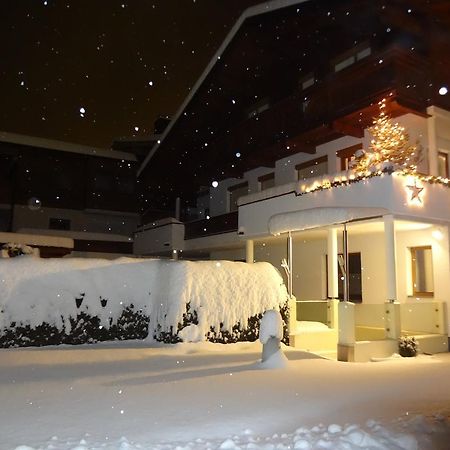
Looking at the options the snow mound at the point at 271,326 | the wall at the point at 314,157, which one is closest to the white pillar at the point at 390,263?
the snow mound at the point at 271,326

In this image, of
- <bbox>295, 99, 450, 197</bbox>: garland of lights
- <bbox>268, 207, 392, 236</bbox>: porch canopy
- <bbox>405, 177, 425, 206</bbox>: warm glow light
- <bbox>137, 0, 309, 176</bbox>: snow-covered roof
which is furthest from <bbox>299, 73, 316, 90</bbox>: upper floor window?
<bbox>268, 207, 392, 236</bbox>: porch canopy

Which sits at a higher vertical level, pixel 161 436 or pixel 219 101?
A: pixel 219 101

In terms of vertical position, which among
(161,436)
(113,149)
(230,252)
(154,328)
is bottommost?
(161,436)

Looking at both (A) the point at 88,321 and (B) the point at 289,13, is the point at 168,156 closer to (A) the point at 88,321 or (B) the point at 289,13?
(B) the point at 289,13

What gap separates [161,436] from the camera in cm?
473

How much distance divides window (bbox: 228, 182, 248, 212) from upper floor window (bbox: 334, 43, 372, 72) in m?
7.52

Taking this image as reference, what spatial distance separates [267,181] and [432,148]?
8.34 m

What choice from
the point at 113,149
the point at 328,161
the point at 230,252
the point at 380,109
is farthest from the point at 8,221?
the point at 380,109

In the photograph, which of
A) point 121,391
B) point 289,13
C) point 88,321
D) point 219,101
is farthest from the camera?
point 219,101

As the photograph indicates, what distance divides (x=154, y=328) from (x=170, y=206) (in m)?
20.1

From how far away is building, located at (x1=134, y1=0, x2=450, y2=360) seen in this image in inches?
489

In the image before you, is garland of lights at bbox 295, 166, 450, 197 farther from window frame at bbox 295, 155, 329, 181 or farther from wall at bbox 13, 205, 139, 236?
wall at bbox 13, 205, 139, 236

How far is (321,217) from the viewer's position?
460 inches

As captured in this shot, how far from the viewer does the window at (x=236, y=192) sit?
23.1 meters
